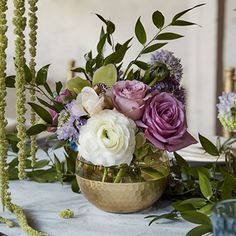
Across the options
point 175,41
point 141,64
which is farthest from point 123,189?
point 175,41

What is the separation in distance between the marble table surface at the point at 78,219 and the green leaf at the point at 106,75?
0.23 m

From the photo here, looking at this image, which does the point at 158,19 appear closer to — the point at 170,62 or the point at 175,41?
the point at 170,62

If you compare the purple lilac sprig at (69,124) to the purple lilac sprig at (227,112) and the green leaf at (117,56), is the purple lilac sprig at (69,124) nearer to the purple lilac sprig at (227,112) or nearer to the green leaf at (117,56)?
the green leaf at (117,56)

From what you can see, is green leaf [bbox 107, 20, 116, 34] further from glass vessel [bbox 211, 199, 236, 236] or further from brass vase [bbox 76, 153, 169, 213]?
glass vessel [bbox 211, 199, 236, 236]

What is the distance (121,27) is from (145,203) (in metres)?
2.02

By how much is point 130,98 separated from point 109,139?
79mm

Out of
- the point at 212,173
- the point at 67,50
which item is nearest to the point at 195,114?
the point at 67,50

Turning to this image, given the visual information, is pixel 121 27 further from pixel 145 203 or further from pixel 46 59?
pixel 145 203

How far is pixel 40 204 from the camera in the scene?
38.4 inches

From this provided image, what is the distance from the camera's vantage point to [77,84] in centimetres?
92

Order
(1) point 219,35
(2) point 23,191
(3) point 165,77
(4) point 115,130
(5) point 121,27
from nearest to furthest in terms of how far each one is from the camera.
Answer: (4) point 115,130
(3) point 165,77
(2) point 23,191
(1) point 219,35
(5) point 121,27

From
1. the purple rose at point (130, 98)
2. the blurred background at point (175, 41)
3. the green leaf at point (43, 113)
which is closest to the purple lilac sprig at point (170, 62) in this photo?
the purple rose at point (130, 98)

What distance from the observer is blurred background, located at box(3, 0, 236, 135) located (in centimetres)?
260

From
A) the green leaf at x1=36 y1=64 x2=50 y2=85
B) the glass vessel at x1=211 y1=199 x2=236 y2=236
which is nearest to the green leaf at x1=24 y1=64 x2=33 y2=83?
the green leaf at x1=36 y1=64 x2=50 y2=85
